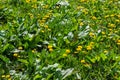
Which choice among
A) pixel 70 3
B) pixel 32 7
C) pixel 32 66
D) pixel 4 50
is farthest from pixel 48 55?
pixel 70 3

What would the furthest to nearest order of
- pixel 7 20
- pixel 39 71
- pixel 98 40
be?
pixel 7 20 < pixel 98 40 < pixel 39 71

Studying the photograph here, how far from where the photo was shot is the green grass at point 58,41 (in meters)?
4.93

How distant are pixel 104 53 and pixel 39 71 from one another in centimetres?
132

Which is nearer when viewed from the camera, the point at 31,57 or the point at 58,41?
the point at 31,57

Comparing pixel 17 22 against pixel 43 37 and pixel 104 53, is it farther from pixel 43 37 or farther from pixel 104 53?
pixel 104 53

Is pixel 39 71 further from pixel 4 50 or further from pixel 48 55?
pixel 4 50

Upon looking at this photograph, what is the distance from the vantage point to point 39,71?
4.76m

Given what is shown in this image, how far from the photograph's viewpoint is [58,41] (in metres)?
5.67

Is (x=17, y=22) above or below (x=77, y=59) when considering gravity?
above

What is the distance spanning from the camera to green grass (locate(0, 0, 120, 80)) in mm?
4930

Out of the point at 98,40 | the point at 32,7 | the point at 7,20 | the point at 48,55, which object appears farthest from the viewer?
the point at 32,7

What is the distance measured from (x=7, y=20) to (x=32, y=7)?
869 mm

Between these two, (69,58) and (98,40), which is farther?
(98,40)

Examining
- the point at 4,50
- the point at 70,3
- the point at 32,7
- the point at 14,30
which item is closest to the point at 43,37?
the point at 14,30
